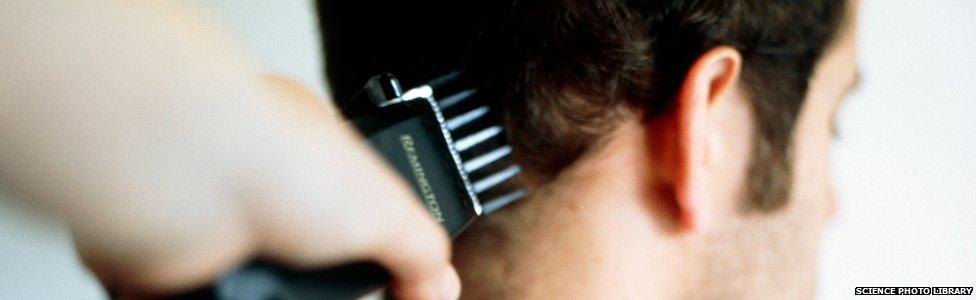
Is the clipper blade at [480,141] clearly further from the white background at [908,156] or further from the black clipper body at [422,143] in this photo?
the white background at [908,156]

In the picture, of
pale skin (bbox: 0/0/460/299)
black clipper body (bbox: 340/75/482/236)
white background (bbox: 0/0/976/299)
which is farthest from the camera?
white background (bbox: 0/0/976/299)

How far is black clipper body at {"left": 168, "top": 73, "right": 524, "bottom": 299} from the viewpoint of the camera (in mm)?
248

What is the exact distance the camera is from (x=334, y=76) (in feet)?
1.39

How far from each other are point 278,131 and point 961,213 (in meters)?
0.59

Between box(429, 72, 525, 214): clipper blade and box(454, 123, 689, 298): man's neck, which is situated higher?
box(429, 72, 525, 214): clipper blade

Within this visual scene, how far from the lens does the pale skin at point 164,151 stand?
0.59 ft

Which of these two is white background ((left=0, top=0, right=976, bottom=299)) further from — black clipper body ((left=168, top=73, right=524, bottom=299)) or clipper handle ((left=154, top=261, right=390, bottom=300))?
clipper handle ((left=154, top=261, right=390, bottom=300))

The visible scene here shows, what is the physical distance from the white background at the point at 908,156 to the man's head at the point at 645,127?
12 centimetres

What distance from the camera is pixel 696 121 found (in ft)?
1.28

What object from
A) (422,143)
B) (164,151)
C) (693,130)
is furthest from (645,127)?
(164,151)

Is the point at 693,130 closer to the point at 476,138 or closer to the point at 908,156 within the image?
the point at 476,138

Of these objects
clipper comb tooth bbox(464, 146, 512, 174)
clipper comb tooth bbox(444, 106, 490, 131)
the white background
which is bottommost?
the white background

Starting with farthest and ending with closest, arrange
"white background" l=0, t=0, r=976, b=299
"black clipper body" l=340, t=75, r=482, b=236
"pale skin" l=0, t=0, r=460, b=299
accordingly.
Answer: "white background" l=0, t=0, r=976, b=299 → "black clipper body" l=340, t=75, r=482, b=236 → "pale skin" l=0, t=0, r=460, b=299
